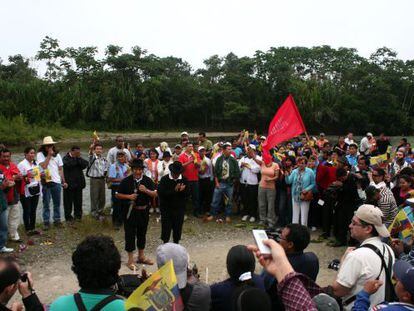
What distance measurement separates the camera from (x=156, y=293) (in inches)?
90.4

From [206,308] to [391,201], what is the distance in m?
4.17

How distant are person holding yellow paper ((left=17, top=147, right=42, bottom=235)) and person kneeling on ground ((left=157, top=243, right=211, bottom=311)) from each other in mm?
6033

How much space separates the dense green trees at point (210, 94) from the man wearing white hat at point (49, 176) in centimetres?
3797

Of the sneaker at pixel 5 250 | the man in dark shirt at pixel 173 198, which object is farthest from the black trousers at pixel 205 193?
the sneaker at pixel 5 250

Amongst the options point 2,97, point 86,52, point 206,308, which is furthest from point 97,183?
point 86,52

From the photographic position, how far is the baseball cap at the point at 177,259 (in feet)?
8.89

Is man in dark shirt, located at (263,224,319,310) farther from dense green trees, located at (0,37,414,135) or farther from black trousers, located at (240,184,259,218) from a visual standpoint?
dense green trees, located at (0,37,414,135)

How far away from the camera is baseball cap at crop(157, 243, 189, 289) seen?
271cm

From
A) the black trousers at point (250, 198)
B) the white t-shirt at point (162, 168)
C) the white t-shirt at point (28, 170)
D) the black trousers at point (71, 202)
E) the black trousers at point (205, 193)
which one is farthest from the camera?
the black trousers at point (205, 193)

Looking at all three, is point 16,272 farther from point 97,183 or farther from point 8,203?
point 97,183

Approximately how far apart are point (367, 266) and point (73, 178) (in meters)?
7.54

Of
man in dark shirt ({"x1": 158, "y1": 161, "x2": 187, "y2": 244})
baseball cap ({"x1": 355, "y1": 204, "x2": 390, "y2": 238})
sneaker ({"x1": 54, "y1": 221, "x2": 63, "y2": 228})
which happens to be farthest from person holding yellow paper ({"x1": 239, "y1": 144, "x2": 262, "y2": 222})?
baseball cap ({"x1": 355, "y1": 204, "x2": 390, "y2": 238})

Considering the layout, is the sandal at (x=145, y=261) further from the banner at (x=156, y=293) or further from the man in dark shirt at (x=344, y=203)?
the banner at (x=156, y=293)

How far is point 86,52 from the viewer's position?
49406 mm
